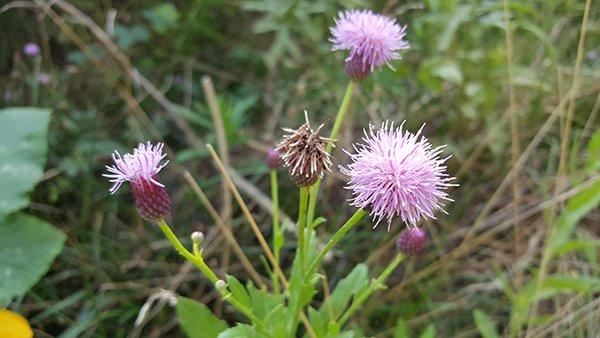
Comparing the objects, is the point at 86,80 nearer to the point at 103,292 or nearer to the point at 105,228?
the point at 105,228

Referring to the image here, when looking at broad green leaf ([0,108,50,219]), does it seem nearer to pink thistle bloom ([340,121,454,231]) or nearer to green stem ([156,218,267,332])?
green stem ([156,218,267,332])

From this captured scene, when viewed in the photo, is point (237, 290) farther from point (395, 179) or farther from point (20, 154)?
point (20, 154)

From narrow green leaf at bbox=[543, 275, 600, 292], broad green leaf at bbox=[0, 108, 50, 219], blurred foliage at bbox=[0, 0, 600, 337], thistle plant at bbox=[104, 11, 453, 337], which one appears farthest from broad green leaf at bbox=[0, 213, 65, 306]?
narrow green leaf at bbox=[543, 275, 600, 292]

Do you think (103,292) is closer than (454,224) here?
Yes

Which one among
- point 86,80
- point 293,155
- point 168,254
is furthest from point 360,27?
point 86,80

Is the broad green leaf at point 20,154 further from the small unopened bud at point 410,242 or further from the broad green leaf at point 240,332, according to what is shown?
the small unopened bud at point 410,242

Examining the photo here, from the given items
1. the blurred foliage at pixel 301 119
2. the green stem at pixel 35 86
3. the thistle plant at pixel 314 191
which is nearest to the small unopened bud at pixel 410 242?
the thistle plant at pixel 314 191

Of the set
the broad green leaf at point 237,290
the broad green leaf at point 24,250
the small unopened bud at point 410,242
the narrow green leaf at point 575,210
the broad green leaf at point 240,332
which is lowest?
the broad green leaf at point 24,250
